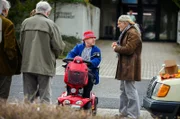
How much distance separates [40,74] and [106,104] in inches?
120

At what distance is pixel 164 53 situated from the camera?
23.6 meters

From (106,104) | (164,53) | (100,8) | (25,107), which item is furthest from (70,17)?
(25,107)

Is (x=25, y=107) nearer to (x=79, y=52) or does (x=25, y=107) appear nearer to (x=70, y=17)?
(x=79, y=52)

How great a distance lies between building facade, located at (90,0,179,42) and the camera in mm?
32312

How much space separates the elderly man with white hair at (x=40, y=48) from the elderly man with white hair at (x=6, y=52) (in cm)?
14

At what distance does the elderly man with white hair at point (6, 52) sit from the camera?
6.96 m

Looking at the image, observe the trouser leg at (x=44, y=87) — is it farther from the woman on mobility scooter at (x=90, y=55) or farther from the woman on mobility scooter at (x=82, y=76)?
the woman on mobility scooter at (x=90, y=55)

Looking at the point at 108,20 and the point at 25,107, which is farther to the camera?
the point at 108,20

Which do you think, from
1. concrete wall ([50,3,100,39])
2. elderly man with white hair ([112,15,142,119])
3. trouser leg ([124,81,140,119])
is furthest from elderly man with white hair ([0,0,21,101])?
concrete wall ([50,3,100,39])

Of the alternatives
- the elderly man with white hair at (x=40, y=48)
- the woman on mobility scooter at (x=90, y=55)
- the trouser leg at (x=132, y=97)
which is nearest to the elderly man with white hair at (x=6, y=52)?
the elderly man with white hair at (x=40, y=48)

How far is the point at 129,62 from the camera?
7887mm

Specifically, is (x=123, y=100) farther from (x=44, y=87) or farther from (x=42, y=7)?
(x=42, y=7)

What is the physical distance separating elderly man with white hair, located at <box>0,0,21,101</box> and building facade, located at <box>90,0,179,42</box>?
25090 millimetres

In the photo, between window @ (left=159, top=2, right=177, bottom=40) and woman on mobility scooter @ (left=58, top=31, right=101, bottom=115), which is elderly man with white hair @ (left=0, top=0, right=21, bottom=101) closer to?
woman on mobility scooter @ (left=58, top=31, right=101, bottom=115)
